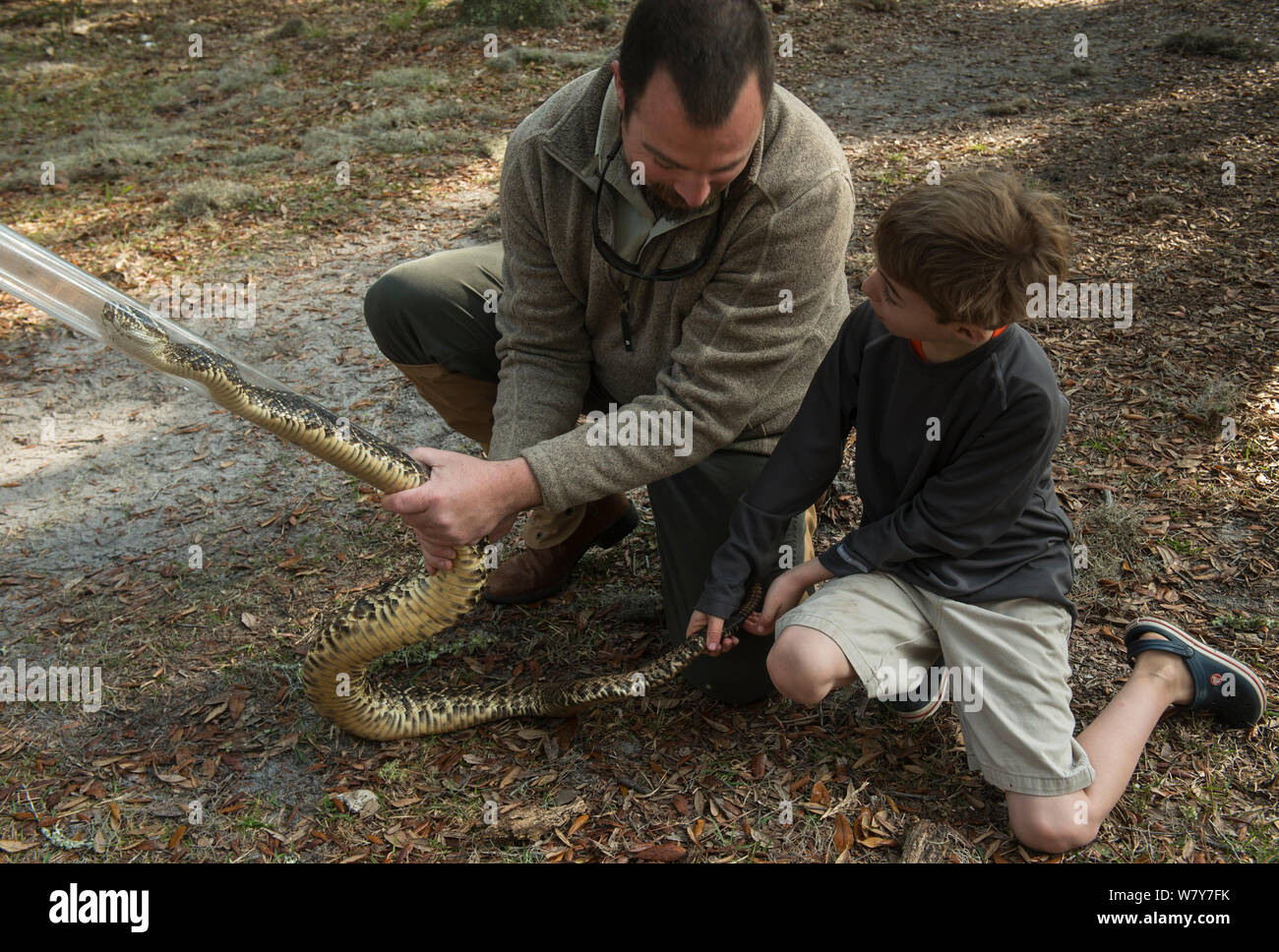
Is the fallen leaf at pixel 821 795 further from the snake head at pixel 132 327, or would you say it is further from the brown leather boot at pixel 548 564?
the snake head at pixel 132 327

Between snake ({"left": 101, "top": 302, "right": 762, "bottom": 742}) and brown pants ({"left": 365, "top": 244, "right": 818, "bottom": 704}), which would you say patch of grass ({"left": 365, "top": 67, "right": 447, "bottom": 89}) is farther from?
snake ({"left": 101, "top": 302, "right": 762, "bottom": 742})

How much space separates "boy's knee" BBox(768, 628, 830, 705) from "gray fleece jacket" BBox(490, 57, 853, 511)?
62 cm

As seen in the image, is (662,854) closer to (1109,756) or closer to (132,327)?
(1109,756)

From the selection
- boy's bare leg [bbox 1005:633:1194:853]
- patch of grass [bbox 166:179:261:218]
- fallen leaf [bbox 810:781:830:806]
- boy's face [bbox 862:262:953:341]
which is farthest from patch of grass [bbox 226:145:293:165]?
boy's bare leg [bbox 1005:633:1194:853]

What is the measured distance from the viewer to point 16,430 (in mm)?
4543

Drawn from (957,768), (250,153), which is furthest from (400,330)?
(250,153)

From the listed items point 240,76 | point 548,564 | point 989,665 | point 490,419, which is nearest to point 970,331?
point 989,665

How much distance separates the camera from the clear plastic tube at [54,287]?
2350 mm

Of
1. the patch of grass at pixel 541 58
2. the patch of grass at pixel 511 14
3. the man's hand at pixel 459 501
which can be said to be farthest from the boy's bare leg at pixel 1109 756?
the patch of grass at pixel 511 14

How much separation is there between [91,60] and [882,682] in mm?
10641

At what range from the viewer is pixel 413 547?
3730mm

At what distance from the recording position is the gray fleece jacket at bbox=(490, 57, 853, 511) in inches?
106

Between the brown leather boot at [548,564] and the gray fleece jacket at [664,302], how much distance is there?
1.95ft

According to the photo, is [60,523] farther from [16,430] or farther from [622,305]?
[622,305]
